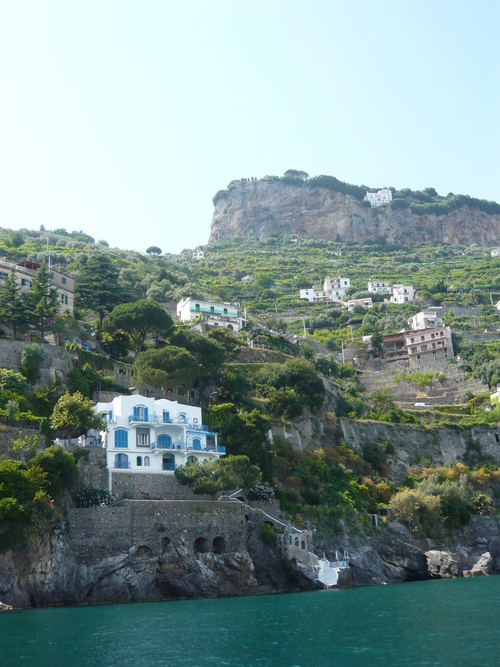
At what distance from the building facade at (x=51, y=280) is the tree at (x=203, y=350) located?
1241 centimetres

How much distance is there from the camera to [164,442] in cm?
5803

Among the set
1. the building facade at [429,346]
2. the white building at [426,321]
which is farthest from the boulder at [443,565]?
the white building at [426,321]

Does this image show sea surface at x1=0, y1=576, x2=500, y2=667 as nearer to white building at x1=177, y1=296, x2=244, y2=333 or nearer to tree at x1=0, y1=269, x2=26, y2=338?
tree at x1=0, y1=269, x2=26, y2=338

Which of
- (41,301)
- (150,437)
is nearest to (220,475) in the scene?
(150,437)

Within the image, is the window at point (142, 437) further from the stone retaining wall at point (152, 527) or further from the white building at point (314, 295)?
the white building at point (314, 295)

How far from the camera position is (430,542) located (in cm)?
6397

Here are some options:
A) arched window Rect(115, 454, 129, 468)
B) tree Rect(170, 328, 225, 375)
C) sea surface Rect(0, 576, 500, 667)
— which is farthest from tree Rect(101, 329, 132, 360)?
sea surface Rect(0, 576, 500, 667)

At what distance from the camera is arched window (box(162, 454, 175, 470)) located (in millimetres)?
57375

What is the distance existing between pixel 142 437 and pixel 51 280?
24882 millimetres

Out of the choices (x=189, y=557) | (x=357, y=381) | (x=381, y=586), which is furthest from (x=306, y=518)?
(x=357, y=381)

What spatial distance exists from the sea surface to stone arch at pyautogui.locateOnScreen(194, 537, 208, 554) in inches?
203

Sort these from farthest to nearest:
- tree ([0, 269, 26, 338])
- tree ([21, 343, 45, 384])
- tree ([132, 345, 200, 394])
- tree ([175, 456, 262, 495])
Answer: tree ([0, 269, 26, 338])
tree ([132, 345, 200, 394])
tree ([21, 343, 45, 384])
tree ([175, 456, 262, 495])

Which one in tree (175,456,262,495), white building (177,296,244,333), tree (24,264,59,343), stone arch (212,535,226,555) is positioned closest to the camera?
stone arch (212,535,226,555)

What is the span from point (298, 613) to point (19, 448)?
66.4 ft
